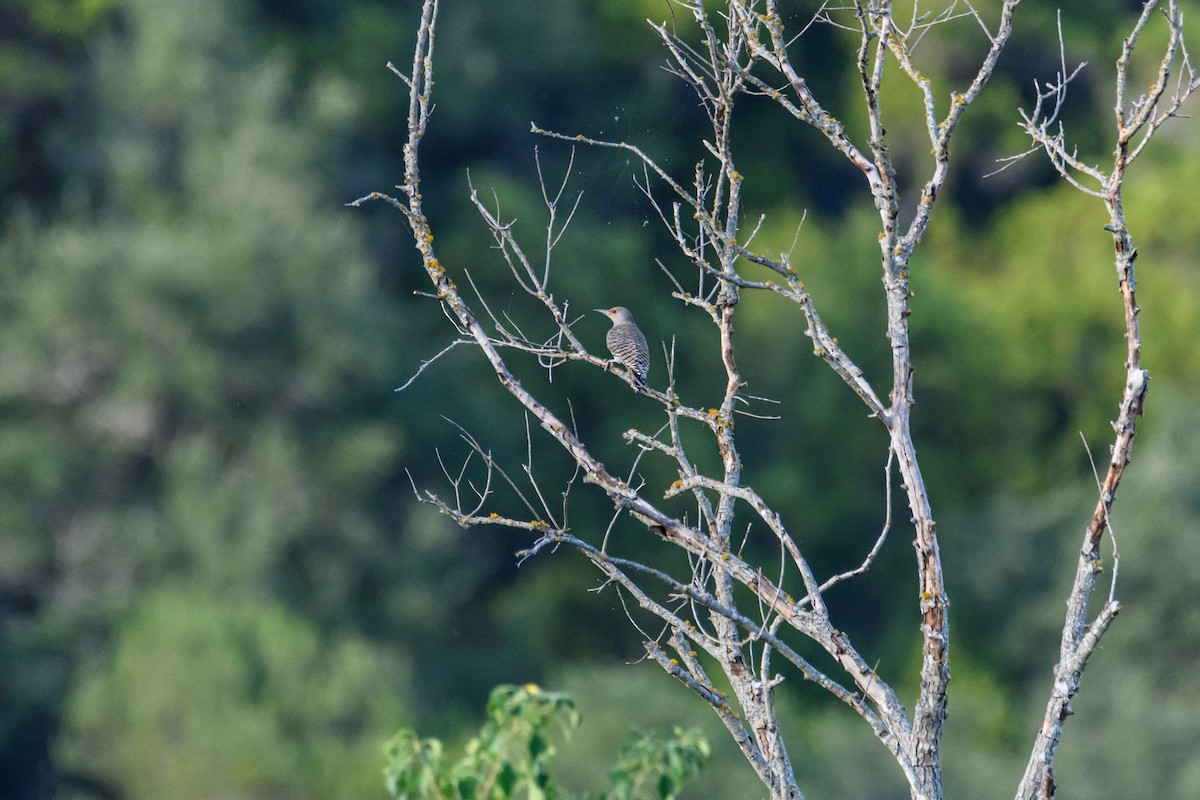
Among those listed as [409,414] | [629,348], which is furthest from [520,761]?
[409,414]

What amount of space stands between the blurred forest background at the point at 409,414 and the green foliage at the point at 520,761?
15020 mm

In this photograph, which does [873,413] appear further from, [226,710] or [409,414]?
[409,414]

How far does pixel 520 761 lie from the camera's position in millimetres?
3764

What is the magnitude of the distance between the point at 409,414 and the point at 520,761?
2225 centimetres

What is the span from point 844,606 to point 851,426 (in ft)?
11.3

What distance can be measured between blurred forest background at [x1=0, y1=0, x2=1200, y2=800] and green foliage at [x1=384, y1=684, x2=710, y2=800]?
49.3ft

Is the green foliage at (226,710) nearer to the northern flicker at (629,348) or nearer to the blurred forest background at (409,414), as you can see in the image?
the blurred forest background at (409,414)

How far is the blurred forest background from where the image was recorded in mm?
21344

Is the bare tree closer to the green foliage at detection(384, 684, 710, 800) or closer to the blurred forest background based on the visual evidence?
the green foliage at detection(384, 684, 710, 800)

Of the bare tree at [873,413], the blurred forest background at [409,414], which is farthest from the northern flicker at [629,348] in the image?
the blurred forest background at [409,414]

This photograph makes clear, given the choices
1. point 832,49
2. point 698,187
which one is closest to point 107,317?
point 832,49

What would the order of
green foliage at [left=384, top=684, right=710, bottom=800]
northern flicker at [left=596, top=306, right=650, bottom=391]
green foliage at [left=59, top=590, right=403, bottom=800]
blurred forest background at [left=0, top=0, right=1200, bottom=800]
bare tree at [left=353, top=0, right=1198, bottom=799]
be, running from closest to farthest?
green foliage at [left=384, top=684, right=710, bottom=800], bare tree at [left=353, top=0, right=1198, bottom=799], northern flicker at [left=596, top=306, right=650, bottom=391], green foliage at [left=59, top=590, right=403, bottom=800], blurred forest background at [left=0, top=0, right=1200, bottom=800]

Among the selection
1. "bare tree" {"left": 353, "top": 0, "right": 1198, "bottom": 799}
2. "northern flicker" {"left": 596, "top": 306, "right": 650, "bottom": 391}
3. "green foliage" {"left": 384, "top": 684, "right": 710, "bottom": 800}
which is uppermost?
"northern flicker" {"left": 596, "top": 306, "right": 650, "bottom": 391}

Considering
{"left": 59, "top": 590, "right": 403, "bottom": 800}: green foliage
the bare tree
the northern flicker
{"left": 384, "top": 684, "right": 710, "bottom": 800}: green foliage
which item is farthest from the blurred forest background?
{"left": 384, "top": 684, "right": 710, "bottom": 800}: green foliage
